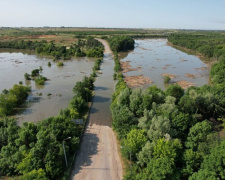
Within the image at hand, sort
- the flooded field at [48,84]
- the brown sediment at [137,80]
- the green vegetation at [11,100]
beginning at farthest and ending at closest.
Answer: the brown sediment at [137,80], the flooded field at [48,84], the green vegetation at [11,100]

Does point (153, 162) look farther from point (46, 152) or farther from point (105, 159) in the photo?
point (46, 152)

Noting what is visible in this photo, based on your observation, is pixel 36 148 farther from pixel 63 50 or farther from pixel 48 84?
pixel 63 50

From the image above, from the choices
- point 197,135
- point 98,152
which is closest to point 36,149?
point 98,152

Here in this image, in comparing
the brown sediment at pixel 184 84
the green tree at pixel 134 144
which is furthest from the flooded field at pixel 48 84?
the brown sediment at pixel 184 84

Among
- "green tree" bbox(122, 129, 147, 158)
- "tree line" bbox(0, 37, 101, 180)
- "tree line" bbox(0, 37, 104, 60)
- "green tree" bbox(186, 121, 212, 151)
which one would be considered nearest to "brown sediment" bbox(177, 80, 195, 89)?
"green tree" bbox(186, 121, 212, 151)

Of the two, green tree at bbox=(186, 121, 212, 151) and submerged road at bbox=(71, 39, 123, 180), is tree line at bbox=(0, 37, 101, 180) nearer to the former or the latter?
submerged road at bbox=(71, 39, 123, 180)

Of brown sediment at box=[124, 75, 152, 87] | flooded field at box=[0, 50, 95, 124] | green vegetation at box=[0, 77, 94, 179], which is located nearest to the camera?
green vegetation at box=[0, 77, 94, 179]

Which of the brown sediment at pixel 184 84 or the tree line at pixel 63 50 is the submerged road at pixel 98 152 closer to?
the brown sediment at pixel 184 84
